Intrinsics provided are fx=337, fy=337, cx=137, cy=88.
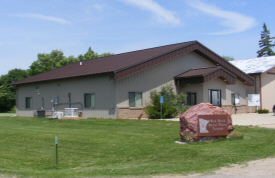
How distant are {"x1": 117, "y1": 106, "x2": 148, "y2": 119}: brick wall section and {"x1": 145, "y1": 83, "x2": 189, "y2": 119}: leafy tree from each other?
75 centimetres

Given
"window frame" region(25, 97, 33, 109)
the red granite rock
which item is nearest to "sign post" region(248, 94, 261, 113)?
the red granite rock

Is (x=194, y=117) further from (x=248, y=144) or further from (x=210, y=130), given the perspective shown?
(x=248, y=144)

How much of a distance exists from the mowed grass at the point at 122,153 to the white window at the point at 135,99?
9064mm

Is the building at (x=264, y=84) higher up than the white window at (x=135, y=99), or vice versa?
the building at (x=264, y=84)

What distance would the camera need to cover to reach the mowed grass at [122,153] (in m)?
9.10

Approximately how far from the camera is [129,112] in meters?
24.5

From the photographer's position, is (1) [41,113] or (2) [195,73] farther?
(1) [41,113]

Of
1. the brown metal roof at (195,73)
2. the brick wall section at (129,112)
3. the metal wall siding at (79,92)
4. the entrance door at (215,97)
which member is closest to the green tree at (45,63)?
the metal wall siding at (79,92)

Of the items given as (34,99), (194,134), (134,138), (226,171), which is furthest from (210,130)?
(34,99)

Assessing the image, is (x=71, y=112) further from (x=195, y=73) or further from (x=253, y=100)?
(x=253, y=100)

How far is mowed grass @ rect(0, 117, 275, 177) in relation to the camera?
9102mm

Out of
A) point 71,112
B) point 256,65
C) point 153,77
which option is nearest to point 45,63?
point 71,112

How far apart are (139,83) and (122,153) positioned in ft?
44.8

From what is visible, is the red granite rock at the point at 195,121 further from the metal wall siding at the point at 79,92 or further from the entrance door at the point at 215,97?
the entrance door at the point at 215,97
